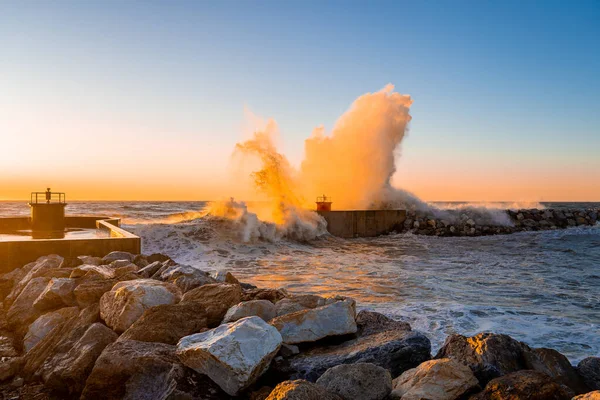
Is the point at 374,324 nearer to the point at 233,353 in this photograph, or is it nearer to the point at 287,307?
the point at 287,307

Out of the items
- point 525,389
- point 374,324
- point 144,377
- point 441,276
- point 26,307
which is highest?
point 525,389

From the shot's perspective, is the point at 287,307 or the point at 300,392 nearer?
the point at 300,392

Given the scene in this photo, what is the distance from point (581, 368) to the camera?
9.80 feet

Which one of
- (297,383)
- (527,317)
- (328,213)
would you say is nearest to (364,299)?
(527,317)

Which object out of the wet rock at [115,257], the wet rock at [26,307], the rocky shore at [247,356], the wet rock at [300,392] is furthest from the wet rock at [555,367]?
the wet rock at [115,257]

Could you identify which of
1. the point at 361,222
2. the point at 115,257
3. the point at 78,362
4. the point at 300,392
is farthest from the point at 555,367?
the point at 361,222

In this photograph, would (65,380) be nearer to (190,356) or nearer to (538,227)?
(190,356)

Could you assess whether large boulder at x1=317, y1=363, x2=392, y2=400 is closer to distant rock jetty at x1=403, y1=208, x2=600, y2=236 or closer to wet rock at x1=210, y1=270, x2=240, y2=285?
wet rock at x1=210, y1=270, x2=240, y2=285

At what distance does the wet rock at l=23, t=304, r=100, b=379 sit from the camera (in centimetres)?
329

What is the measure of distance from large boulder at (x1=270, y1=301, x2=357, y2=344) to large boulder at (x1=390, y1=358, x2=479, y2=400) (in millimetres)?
776

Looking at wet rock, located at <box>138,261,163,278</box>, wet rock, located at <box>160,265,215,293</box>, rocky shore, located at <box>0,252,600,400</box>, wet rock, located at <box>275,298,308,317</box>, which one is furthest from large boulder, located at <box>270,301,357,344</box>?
wet rock, located at <box>138,261,163,278</box>

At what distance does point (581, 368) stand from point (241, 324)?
2.26 m

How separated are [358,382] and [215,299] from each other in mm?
1527

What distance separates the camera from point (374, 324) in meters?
3.49
